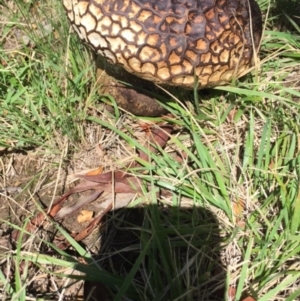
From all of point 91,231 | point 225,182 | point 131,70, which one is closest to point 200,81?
point 131,70

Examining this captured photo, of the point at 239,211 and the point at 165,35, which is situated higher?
the point at 165,35

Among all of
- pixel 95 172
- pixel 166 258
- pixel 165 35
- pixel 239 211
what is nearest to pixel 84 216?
pixel 95 172

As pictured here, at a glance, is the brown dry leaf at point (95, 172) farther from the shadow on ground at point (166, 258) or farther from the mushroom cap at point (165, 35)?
the mushroom cap at point (165, 35)

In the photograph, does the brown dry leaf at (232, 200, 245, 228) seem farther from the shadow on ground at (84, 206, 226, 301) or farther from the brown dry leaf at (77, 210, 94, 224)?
the brown dry leaf at (77, 210, 94, 224)

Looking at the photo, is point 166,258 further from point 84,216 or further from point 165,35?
point 165,35

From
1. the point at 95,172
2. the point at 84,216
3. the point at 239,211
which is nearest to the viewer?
the point at 239,211

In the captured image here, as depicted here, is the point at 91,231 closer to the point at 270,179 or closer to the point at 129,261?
the point at 129,261

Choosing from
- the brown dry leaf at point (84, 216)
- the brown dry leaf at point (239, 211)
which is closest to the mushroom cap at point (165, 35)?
the brown dry leaf at point (239, 211)
